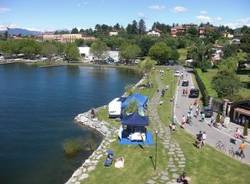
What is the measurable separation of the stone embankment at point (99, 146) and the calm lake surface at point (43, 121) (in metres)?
1.06

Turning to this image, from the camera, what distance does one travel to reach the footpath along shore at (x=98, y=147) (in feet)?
82.1

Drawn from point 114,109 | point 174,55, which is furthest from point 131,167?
point 174,55

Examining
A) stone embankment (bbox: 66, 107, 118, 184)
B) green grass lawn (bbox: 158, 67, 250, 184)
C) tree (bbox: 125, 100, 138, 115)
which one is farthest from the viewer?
tree (bbox: 125, 100, 138, 115)

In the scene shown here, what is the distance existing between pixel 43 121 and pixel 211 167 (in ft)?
80.7

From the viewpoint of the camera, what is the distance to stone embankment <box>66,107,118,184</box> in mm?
24978

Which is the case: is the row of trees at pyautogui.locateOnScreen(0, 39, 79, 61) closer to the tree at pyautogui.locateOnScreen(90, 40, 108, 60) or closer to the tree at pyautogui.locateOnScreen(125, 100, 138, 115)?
the tree at pyautogui.locateOnScreen(90, 40, 108, 60)

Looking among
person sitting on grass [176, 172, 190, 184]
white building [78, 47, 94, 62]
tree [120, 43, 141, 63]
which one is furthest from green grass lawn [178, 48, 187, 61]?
person sitting on grass [176, 172, 190, 184]

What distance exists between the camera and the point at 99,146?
3177 cm

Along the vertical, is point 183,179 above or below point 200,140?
below

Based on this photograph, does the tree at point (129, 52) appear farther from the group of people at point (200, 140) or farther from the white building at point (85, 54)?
the group of people at point (200, 140)

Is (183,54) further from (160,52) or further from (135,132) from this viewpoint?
(135,132)

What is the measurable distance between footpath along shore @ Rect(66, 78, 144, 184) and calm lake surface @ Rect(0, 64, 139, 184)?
40.2 inches

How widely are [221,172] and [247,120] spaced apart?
12733 mm

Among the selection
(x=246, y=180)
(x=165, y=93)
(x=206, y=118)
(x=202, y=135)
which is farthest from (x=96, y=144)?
(x=165, y=93)
